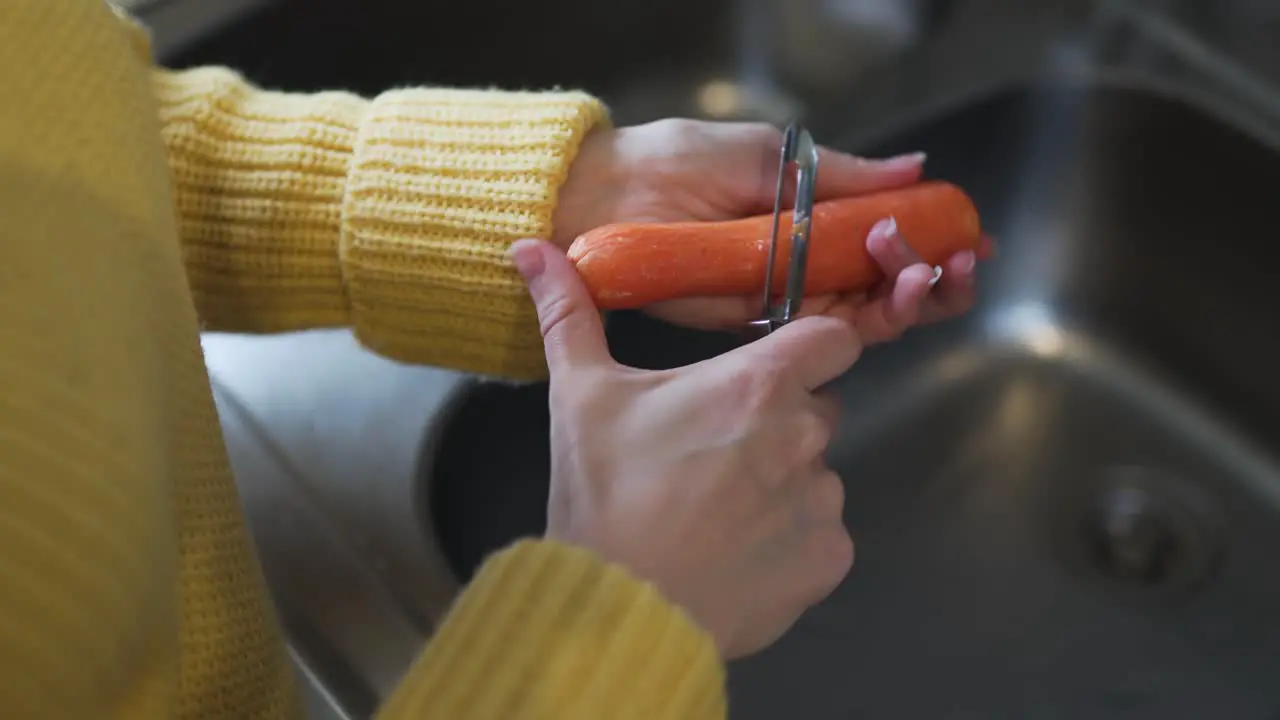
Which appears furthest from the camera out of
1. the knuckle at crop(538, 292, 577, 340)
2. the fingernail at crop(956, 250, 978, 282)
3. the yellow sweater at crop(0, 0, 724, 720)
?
the fingernail at crop(956, 250, 978, 282)

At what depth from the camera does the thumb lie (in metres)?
0.42

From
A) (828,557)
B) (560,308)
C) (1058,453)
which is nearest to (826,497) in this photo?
(828,557)

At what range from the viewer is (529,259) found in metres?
0.45

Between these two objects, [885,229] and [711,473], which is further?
[885,229]

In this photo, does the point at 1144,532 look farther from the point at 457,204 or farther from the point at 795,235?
the point at 457,204

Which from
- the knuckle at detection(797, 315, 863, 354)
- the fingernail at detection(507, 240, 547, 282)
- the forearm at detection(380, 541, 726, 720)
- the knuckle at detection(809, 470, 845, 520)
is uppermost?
the knuckle at detection(797, 315, 863, 354)

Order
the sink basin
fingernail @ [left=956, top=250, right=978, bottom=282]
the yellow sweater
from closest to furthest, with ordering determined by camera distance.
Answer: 1. the yellow sweater
2. fingernail @ [left=956, top=250, right=978, bottom=282]
3. the sink basin

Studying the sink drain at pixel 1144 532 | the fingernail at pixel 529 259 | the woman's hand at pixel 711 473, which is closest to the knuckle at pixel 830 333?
the woman's hand at pixel 711 473

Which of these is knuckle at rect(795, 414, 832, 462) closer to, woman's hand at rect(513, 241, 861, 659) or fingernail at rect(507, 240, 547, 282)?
woman's hand at rect(513, 241, 861, 659)

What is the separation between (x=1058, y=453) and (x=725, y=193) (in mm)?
367

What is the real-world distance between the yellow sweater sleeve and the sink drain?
417mm

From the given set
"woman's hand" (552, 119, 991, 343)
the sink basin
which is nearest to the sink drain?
the sink basin

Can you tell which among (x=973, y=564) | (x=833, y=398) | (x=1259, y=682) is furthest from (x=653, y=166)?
(x=1259, y=682)

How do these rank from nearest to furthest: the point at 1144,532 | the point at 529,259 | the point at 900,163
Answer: the point at 529,259 → the point at 900,163 → the point at 1144,532
